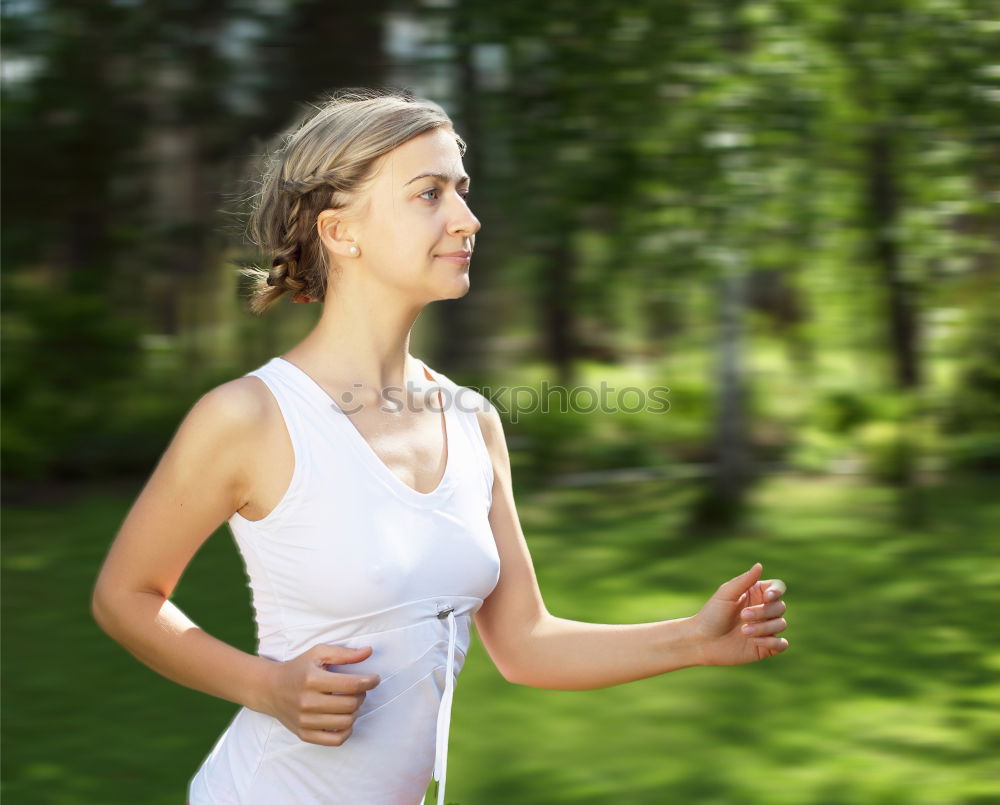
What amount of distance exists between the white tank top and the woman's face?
0.24 metres

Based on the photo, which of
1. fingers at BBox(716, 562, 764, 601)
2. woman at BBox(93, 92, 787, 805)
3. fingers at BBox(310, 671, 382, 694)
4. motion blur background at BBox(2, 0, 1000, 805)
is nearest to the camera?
fingers at BBox(310, 671, 382, 694)

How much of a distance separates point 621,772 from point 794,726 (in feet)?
2.49

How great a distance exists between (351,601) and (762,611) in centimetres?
65

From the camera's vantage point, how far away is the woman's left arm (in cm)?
191

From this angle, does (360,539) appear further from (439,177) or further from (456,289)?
(439,177)

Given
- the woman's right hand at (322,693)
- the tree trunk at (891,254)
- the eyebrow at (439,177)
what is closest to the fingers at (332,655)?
the woman's right hand at (322,693)

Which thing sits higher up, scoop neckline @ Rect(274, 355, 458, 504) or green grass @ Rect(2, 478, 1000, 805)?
scoop neckline @ Rect(274, 355, 458, 504)

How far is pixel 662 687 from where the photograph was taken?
190 inches

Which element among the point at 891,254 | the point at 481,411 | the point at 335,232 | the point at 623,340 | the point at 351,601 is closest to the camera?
the point at 351,601

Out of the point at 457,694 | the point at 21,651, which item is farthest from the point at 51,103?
the point at 457,694

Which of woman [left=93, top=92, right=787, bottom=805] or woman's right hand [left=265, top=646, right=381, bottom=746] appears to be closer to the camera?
woman's right hand [left=265, top=646, right=381, bottom=746]

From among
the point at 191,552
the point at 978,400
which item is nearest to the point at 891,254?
the point at 978,400

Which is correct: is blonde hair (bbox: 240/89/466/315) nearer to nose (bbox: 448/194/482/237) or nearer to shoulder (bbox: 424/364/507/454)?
nose (bbox: 448/194/482/237)

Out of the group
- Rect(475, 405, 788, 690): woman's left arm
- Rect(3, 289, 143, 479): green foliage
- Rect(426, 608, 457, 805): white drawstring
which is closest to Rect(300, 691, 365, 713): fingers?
Rect(426, 608, 457, 805): white drawstring
